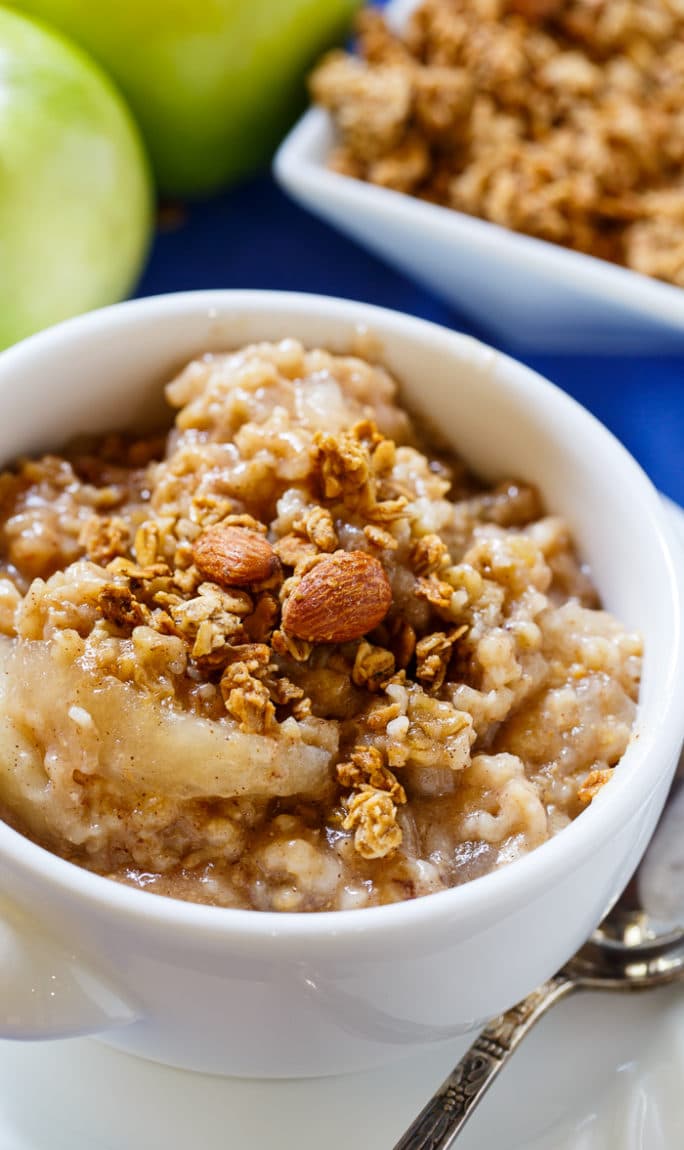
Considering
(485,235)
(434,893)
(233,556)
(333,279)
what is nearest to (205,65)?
(333,279)

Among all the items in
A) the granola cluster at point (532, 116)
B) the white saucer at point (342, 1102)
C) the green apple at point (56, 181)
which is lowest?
the white saucer at point (342, 1102)

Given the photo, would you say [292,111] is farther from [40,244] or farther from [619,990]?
[619,990]

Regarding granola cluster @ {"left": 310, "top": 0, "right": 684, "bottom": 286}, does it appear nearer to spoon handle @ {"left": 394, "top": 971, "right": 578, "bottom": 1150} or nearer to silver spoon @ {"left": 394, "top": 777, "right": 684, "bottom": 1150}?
silver spoon @ {"left": 394, "top": 777, "right": 684, "bottom": 1150}

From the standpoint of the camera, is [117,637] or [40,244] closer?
[117,637]

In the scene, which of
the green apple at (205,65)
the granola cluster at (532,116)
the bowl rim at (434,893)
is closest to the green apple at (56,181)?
the green apple at (205,65)

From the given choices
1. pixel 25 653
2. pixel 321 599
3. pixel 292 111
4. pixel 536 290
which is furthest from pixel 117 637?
pixel 292 111

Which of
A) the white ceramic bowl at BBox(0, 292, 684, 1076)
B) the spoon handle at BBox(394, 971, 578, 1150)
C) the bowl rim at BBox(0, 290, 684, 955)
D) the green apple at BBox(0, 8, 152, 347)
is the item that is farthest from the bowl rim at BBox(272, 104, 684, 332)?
the spoon handle at BBox(394, 971, 578, 1150)

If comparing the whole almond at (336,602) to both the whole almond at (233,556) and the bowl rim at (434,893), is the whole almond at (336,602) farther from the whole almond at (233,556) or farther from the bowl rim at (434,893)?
the bowl rim at (434,893)
